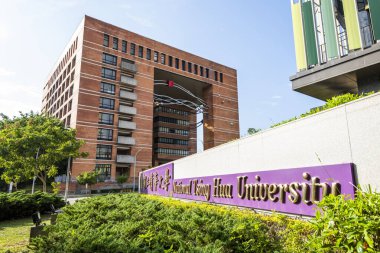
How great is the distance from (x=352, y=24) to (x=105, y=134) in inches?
1580

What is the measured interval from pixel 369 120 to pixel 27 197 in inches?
766

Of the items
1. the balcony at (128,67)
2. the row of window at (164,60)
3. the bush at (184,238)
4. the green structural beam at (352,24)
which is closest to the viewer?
the bush at (184,238)

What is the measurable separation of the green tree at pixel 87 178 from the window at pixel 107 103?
1228 centimetres

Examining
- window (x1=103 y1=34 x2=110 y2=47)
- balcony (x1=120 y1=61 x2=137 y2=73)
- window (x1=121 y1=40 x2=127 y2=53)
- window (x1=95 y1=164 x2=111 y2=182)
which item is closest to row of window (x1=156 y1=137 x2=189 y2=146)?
balcony (x1=120 y1=61 x2=137 y2=73)

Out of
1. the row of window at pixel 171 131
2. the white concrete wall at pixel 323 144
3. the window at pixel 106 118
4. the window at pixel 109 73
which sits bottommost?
the white concrete wall at pixel 323 144

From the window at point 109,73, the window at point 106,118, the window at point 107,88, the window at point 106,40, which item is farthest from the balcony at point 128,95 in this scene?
the window at point 106,40

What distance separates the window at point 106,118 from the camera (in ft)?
149

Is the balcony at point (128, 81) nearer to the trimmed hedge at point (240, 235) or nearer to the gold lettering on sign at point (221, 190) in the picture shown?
the gold lettering on sign at point (221, 190)

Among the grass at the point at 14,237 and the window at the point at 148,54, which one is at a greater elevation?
the window at the point at 148,54

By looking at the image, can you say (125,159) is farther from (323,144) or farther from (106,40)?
(323,144)

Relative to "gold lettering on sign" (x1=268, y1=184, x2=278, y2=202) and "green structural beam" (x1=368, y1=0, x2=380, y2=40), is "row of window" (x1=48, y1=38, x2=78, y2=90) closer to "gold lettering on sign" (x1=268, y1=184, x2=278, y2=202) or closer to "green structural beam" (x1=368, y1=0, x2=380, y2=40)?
"green structural beam" (x1=368, y1=0, x2=380, y2=40)

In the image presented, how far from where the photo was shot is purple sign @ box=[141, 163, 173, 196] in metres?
17.2

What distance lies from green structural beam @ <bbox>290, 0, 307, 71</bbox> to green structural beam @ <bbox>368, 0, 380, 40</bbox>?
3602mm

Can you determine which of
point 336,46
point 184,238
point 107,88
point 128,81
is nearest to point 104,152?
point 107,88
